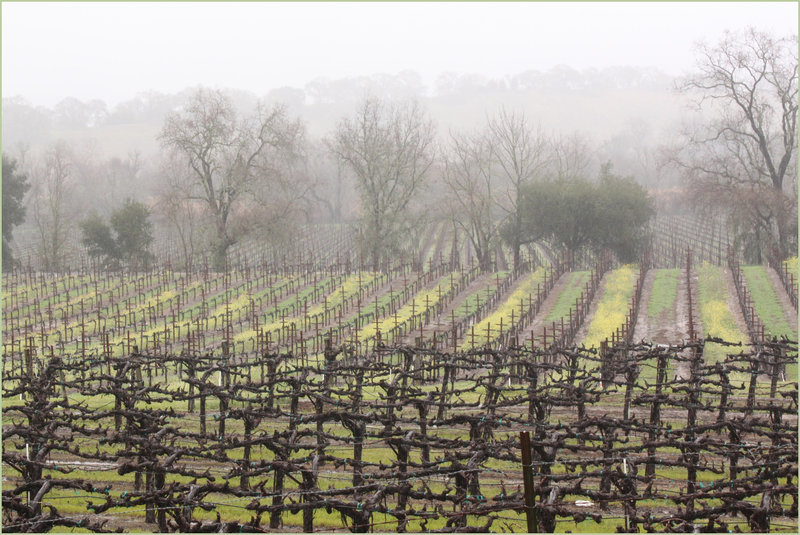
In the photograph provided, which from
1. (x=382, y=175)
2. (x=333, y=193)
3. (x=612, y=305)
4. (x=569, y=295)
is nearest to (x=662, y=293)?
(x=612, y=305)

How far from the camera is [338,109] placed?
188 meters

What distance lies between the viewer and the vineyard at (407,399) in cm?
1052

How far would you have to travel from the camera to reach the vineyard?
34.5 ft

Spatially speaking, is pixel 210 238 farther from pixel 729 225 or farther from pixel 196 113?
pixel 729 225

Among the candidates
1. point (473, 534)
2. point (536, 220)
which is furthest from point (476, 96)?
point (473, 534)

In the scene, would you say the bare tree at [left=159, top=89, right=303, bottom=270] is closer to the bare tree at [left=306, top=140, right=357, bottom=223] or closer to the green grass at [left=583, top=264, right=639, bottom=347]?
the green grass at [left=583, top=264, right=639, bottom=347]

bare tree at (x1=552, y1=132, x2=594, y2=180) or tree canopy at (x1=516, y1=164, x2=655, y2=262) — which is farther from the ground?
bare tree at (x1=552, y1=132, x2=594, y2=180)

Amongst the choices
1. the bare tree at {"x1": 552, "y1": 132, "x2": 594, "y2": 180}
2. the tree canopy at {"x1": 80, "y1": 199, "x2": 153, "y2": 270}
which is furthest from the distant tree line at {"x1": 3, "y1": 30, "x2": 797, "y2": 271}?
the bare tree at {"x1": 552, "y1": 132, "x2": 594, "y2": 180}

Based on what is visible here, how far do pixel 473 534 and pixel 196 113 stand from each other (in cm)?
4702

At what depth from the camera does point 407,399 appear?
14531mm

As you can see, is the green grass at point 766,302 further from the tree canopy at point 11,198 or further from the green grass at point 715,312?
the tree canopy at point 11,198

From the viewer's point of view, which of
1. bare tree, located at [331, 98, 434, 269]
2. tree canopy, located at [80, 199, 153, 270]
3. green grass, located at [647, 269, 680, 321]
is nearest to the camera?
green grass, located at [647, 269, 680, 321]

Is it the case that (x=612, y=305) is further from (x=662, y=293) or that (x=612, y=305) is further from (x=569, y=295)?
(x=662, y=293)

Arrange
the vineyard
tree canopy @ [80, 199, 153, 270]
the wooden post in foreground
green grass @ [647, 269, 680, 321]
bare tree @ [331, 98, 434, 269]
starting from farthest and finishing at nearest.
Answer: bare tree @ [331, 98, 434, 269] < tree canopy @ [80, 199, 153, 270] < green grass @ [647, 269, 680, 321] < the vineyard < the wooden post in foreground
